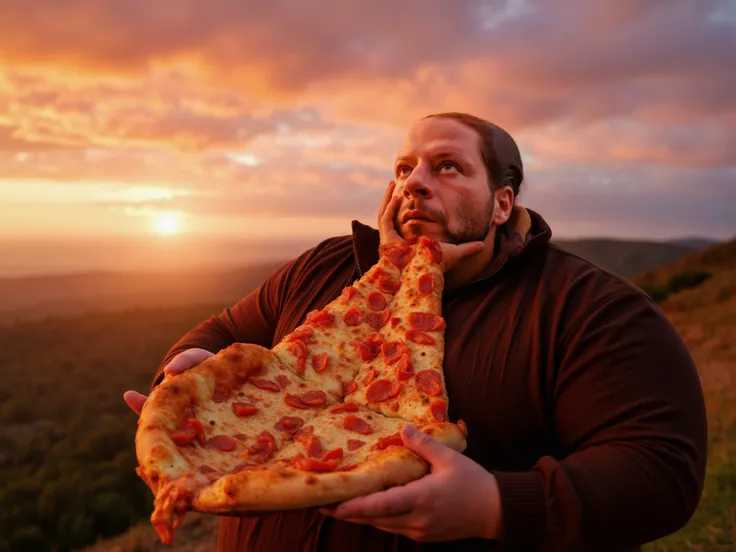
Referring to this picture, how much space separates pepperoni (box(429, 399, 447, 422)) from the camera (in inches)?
111

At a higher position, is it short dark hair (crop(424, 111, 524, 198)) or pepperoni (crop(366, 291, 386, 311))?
short dark hair (crop(424, 111, 524, 198))

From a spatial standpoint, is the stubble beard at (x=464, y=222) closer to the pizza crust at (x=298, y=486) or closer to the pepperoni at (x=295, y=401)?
the pepperoni at (x=295, y=401)

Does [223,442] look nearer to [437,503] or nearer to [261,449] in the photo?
[261,449]

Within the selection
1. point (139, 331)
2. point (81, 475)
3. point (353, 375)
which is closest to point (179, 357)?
point (353, 375)

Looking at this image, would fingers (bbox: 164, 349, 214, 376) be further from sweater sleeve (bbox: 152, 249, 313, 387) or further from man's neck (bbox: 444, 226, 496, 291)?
man's neck (bbox: 444, 226, 496, 291)

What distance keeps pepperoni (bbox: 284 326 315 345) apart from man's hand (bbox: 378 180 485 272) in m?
0.71

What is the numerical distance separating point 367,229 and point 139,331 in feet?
132

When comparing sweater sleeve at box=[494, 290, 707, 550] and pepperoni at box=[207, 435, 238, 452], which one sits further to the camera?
pepperoni at box=[207, 435, 238, 452]

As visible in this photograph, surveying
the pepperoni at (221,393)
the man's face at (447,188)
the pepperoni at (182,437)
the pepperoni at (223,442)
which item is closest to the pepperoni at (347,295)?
the man's face at (447,188)

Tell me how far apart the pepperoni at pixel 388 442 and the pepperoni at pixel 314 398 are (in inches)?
19.3

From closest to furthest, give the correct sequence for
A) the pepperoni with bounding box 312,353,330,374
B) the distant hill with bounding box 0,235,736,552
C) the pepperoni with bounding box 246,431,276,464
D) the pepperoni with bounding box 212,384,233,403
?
the pepperoni with bounding box 246,431,276,464
the pepperoni with bounding box 212,384,233,403
the pepperoni with bounding box 312,353,330,374
the distant hill with bounding box 0,235,736,552


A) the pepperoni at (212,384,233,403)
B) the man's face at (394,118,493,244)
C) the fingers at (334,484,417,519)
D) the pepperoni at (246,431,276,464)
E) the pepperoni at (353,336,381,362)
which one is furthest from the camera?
the man's face at (394,118,493,244)

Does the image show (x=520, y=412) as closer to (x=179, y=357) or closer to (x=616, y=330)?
(x=616, y=330)

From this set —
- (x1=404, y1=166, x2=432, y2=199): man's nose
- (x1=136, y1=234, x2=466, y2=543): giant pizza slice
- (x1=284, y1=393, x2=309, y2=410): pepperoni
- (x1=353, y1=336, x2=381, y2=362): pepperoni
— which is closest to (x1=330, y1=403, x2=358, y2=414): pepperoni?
(x1=136, y1=234, x2=466, y2=543): giant pizza slice
